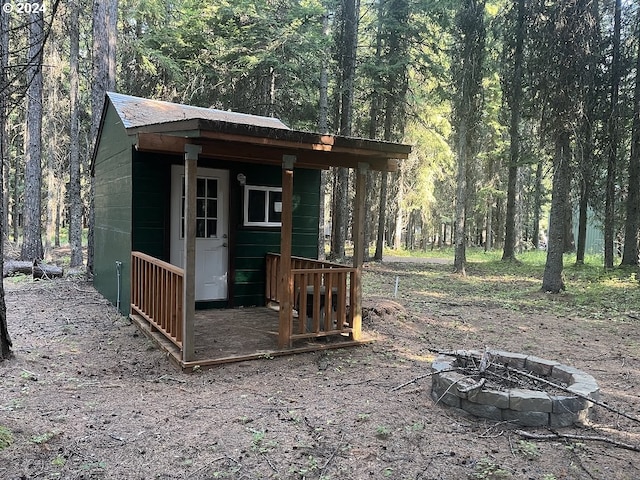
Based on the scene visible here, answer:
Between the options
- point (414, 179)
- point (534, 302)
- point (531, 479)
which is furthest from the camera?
point (414, 179)

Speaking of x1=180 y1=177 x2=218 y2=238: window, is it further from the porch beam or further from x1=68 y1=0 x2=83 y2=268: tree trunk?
x1=68 y1=0 x2=83 y2=268: tree trunk

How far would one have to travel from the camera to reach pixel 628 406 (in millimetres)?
3773

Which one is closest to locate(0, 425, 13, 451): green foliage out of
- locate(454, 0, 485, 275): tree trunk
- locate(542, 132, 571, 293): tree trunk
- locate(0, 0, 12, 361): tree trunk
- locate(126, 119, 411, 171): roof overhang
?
locate(0, 0, 12, 361): tree trunk

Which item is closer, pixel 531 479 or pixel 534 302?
pixel 531 479

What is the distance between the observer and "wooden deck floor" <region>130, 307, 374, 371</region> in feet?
15.4

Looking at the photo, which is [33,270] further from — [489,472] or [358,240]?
[489,472]

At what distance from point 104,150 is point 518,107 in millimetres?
9026

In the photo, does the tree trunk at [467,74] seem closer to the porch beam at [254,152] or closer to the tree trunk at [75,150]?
the porch beam at [254,152]

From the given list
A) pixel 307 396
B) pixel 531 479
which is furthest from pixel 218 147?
pixel 531 479

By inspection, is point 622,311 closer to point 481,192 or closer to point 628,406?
point 628,406

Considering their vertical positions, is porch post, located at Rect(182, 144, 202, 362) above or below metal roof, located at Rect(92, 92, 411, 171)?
below

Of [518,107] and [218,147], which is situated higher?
[518,107]

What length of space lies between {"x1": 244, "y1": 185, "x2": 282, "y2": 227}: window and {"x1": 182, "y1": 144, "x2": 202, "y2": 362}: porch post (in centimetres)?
249

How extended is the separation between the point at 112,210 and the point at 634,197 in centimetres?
1152
